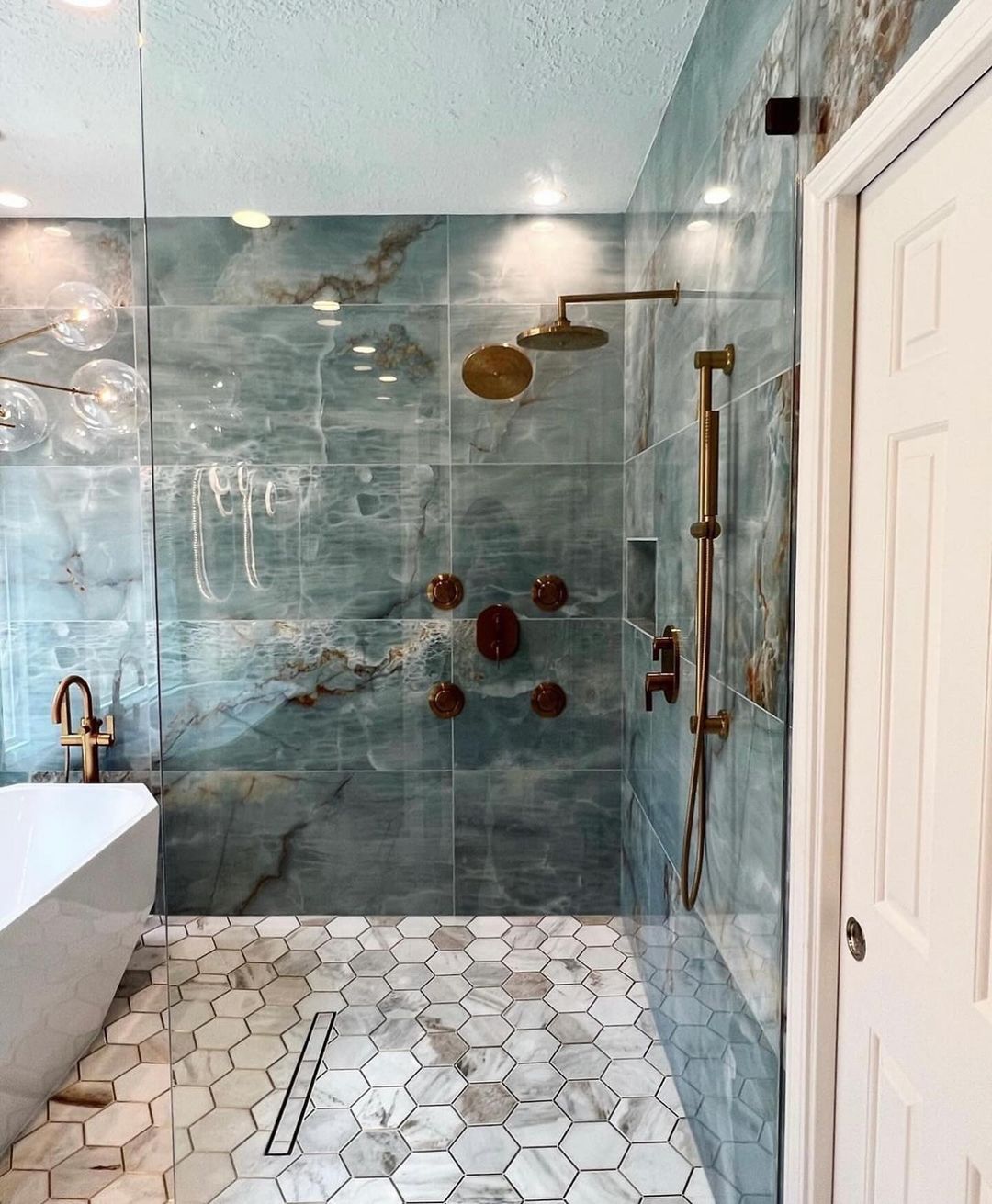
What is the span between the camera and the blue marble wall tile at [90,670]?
309 centimetres

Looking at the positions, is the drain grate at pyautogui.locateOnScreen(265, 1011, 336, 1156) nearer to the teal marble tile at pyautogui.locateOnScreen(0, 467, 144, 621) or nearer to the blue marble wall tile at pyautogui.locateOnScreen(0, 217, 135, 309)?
the teal marble tile at pyautogui.locateOnScreen(0, 467, 144, 621)

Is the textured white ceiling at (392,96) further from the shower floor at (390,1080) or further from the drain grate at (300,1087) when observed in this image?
the drain grate at (300,1087)

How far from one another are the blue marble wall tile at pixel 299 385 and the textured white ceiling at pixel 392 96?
224 millimetres

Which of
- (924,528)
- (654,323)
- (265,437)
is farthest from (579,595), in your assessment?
(924,528)

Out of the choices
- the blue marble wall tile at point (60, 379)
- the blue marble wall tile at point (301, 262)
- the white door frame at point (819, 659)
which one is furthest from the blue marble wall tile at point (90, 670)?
the white door frame at point (819, 659)

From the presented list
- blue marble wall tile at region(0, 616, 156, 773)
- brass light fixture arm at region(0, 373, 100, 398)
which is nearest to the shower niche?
brass light fixture arm at region(0, 373, 100, 398)

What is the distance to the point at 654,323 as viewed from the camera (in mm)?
1765

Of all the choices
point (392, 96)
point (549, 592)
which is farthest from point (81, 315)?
point (549, 592)

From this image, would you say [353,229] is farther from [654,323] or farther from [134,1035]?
[134,1035]

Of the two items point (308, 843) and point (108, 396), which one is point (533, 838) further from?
point (108, 396)

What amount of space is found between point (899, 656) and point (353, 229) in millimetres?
1304

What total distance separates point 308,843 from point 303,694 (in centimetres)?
33

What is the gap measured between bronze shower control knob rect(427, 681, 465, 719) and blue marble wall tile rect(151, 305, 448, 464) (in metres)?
0.51

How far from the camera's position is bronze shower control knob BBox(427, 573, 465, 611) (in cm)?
183
